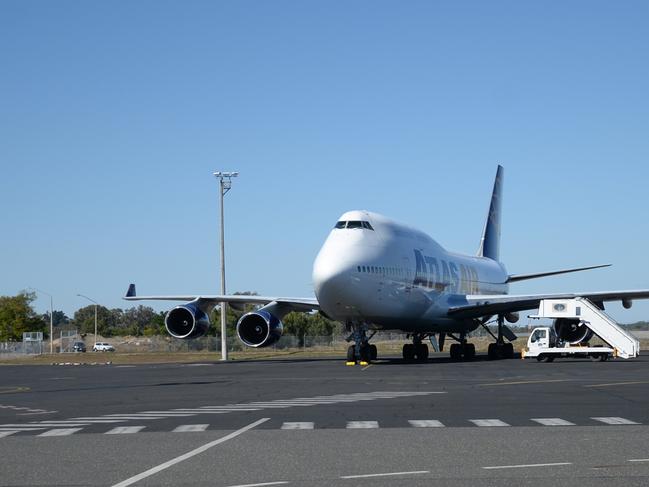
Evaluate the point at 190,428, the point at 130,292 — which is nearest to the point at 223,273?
the point at 130,292

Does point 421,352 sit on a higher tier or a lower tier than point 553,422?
higher

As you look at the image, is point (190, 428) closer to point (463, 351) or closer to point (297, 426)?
point (297, 426)

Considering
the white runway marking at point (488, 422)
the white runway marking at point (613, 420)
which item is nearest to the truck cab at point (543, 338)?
the white runway marking at point (613, 420)

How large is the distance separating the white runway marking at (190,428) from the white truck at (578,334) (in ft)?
90.3

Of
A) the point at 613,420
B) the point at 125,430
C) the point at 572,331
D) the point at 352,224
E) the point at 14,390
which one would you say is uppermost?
the point at 352,224

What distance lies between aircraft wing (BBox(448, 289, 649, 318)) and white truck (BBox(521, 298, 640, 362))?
76 centimetres

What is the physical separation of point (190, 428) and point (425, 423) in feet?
10.3

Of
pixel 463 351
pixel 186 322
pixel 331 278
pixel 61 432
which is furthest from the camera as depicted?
pixel 463 351

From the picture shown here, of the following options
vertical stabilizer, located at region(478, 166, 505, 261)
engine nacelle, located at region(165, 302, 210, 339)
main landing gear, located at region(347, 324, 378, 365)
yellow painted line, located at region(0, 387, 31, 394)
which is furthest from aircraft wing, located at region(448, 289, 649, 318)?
yellow painted line, located at region(0, 387, 31, 394)

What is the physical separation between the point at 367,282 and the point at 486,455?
28.4 m

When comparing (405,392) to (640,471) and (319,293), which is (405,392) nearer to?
(640,471)

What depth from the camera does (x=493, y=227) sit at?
65.6m

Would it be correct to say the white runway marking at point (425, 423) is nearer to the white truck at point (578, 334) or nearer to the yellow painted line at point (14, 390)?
the yellow painted line at point (14, 390)

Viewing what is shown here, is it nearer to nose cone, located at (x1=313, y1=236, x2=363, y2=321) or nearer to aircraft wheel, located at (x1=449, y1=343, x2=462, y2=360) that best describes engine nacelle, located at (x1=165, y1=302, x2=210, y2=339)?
nose cone, located at (x1=313, y1=236, x2=363, y2=321)
